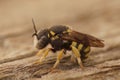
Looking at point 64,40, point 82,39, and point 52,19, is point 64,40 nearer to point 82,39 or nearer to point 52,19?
point 82,39

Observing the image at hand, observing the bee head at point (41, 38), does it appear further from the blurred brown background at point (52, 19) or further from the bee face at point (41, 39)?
the blurred brown background at point (52, 19)

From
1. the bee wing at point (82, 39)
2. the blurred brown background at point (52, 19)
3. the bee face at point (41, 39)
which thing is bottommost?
the bee wing at point (82, 39)

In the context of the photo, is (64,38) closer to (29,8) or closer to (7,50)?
(7,50)

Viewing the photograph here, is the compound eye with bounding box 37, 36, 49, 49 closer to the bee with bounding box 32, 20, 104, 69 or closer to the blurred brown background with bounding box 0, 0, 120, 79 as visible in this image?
the bee with bounding box 32, 20, 104, 69

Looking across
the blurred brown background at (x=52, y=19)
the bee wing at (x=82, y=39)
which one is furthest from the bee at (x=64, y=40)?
the blurred brown background at (x=52, y=19)

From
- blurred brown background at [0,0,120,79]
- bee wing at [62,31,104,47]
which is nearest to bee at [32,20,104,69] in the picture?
bee wing at [62,31,104,47]

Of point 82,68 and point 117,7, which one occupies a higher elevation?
point 117,7

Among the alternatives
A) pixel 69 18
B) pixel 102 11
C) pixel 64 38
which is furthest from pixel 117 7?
pixel 64 38
